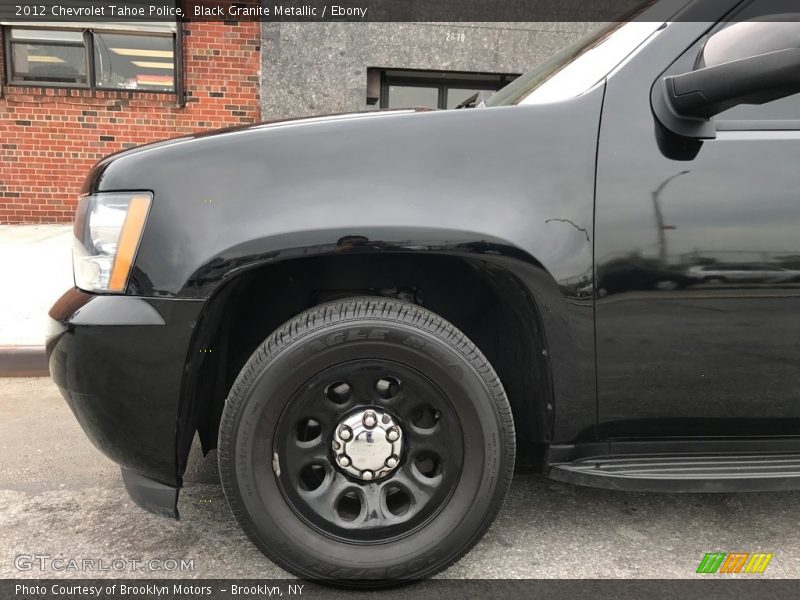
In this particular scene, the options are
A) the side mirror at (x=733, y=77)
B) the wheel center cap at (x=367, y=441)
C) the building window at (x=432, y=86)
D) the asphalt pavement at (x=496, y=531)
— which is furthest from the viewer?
the building window at (x=432, y=86)

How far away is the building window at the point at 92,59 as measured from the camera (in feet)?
26.4

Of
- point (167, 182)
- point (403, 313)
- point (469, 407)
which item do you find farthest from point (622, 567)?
point (167, 182)

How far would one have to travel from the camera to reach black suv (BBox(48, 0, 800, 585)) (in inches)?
66.9

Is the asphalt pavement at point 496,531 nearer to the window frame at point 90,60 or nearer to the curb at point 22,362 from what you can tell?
the curb at point 22,362

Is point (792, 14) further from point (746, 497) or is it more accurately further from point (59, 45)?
point (59, 45)

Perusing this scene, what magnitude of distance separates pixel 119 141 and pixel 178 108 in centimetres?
92

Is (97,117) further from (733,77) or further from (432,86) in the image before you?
(733,77)

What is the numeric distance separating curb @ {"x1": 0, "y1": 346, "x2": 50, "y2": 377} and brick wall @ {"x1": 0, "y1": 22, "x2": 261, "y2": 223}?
497 cm

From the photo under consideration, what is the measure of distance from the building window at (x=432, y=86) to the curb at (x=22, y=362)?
20.3ft

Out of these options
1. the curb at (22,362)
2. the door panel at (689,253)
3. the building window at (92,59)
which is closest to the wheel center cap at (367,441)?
the door panel at (689,253)

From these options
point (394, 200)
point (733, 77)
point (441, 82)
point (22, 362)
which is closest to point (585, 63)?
point (733, 77)

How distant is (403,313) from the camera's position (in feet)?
5.77

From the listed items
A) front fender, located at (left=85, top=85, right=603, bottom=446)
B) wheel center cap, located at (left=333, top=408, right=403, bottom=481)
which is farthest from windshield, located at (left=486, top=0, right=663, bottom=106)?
wheel center cap, located at (left=333, top=408, right=403, bottom=481)

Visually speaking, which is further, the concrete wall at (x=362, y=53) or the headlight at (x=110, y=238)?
the concrete wall at (x=362, y=53)
